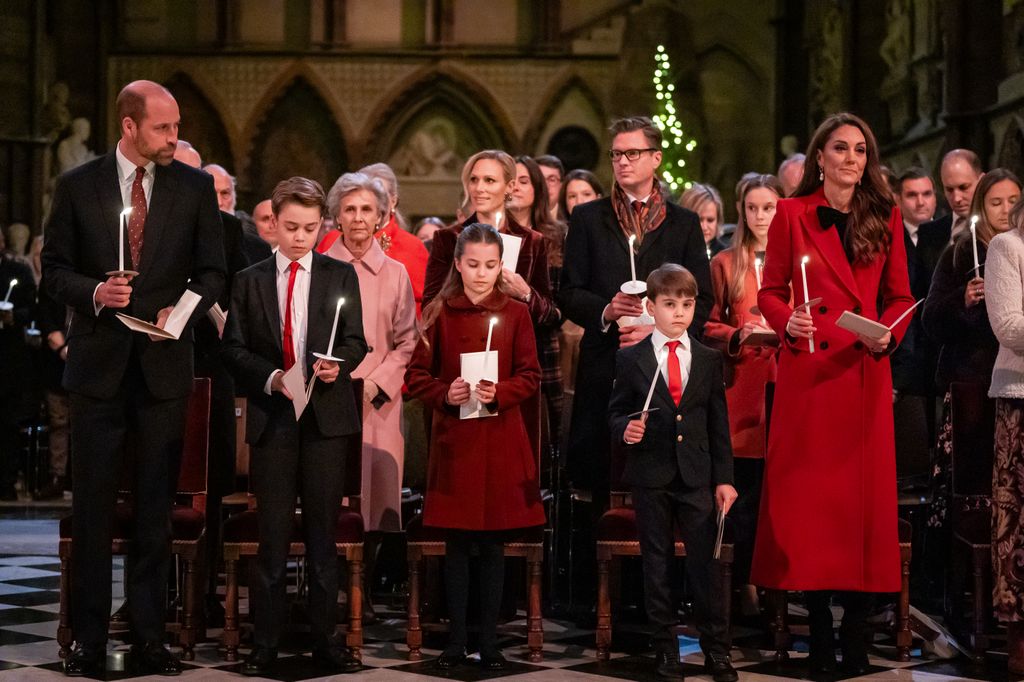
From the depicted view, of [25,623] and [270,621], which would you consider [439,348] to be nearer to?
[270,621]

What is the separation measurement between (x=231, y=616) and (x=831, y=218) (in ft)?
8.16

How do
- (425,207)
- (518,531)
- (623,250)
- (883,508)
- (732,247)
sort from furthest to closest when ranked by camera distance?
(425,207)
(732,247)
(623,250)
(518,531)
(883,508)

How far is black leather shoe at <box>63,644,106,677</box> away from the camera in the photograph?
4707mm

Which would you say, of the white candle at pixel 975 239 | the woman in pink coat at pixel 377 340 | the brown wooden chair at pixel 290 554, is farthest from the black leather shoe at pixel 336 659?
the white candle at pixel 975 239

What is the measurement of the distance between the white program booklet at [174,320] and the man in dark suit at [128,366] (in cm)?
7

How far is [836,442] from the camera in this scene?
4.79 metres

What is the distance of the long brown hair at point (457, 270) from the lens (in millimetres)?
5047

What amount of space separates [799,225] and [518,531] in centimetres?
146

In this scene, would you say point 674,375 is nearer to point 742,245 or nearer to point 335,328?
point 335,328

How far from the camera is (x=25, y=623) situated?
572cm

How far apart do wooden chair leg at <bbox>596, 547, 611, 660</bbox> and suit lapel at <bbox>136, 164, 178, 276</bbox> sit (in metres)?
1.87

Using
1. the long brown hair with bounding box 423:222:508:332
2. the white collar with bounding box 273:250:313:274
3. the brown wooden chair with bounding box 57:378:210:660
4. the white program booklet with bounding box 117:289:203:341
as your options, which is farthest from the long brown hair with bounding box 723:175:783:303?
the white program booklet with bounding box 117:289:203:341

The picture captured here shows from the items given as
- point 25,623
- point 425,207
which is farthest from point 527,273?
point 425,207

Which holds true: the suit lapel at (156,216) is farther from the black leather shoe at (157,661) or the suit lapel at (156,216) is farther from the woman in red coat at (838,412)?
the woman in red coat at (838,412)
